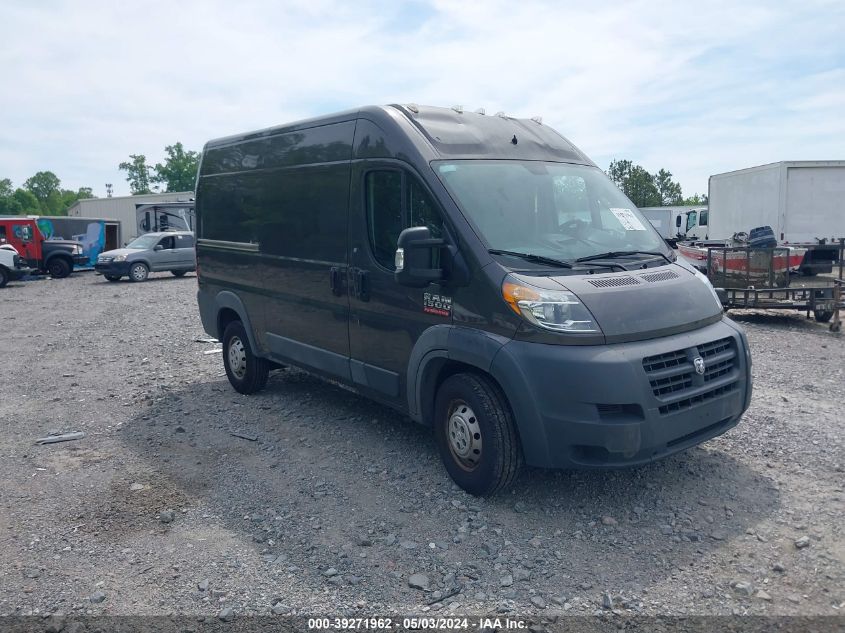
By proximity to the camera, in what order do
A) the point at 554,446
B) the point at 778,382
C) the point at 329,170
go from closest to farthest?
the point at 554,446 → the point at 329,170 → the point at 778,382

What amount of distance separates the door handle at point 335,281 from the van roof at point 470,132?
3.97 ft

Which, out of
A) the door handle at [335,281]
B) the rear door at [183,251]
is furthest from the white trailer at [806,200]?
the rear door at [183,251]

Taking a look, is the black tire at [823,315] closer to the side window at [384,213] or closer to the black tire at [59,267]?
the side window at [384,213]

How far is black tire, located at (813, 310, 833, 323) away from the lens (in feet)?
39.7

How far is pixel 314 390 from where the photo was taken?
7809 millimetres

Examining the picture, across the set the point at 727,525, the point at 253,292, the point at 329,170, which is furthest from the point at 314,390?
the point at 727,525

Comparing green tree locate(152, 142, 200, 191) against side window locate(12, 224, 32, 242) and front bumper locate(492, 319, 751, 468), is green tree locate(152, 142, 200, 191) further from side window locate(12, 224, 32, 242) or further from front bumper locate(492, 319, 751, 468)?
front bumper locate(492, 319, 751, 468)

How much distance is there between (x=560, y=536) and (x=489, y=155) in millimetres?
2700

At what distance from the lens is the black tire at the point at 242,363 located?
755 centimetres

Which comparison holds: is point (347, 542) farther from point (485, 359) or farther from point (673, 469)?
point (673, 469)

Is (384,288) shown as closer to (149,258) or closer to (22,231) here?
(149,258)

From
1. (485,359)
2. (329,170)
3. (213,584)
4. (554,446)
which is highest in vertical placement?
(329,170)

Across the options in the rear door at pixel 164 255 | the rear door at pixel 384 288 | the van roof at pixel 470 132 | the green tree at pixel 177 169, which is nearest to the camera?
the rear door at pixel 384 288

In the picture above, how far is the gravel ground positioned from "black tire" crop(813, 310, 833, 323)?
203 inches
